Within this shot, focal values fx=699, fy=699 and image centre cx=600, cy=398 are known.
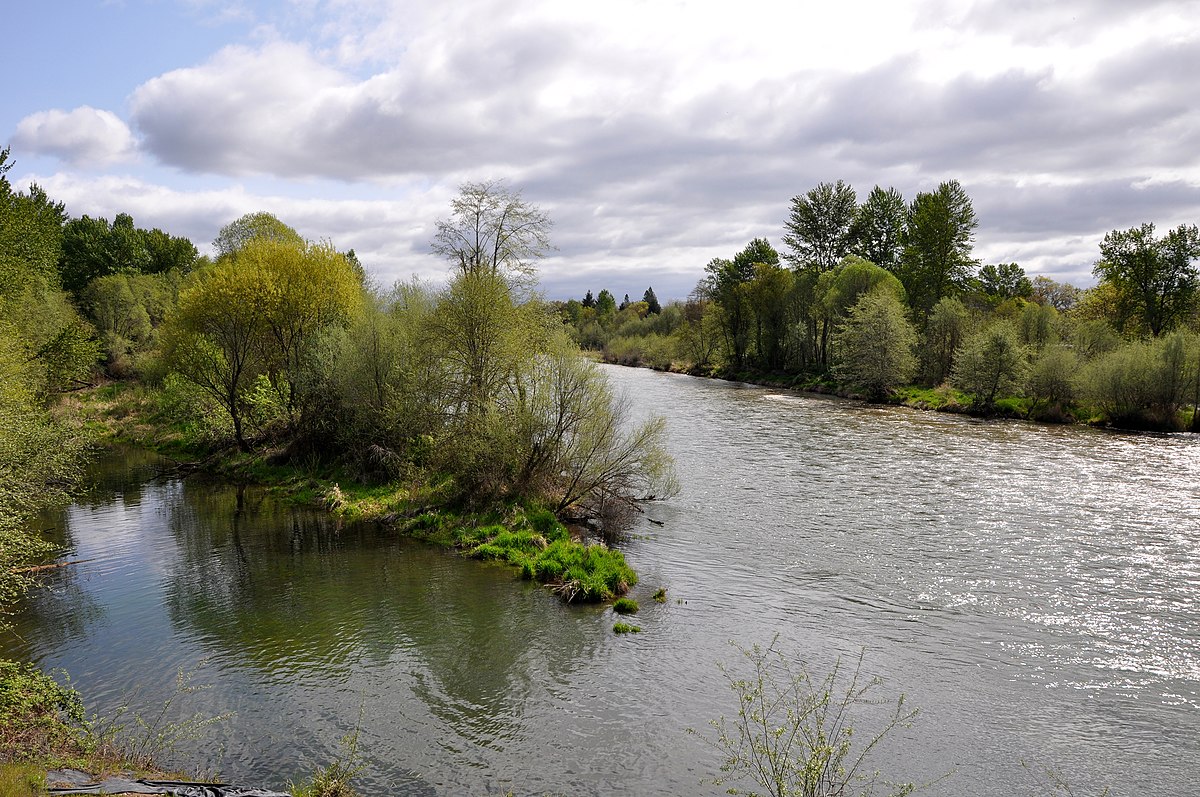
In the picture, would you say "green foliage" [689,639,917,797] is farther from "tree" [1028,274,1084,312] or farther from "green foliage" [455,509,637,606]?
"tree" [1028,274,1084,312]

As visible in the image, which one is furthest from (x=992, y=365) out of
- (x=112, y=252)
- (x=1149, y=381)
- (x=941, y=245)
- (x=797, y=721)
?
(x=112, y=252)

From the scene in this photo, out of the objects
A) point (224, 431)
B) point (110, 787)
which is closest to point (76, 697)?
point (110, 787)

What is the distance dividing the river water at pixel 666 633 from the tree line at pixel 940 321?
18.0m

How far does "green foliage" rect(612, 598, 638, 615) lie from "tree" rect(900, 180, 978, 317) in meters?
63.1

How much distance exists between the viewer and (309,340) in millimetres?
34781

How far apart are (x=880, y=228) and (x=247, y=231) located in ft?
238

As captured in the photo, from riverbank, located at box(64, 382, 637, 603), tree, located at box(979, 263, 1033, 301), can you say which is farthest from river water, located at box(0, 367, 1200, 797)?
tree, located at box(979, 263, 1033, 301)

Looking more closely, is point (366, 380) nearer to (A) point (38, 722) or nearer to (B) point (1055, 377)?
(A) point (38, 722)

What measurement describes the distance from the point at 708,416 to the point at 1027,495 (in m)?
25.0

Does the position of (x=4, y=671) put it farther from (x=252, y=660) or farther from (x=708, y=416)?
(x=708, y=416)

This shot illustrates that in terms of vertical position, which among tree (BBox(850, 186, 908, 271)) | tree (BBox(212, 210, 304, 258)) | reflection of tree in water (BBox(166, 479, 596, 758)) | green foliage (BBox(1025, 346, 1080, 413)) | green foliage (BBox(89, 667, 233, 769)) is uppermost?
tree (BBox(850, 186, 908, 271))

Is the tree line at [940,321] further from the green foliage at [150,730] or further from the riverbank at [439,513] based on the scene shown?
the green foliage at [150,730]

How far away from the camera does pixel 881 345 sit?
196 ft

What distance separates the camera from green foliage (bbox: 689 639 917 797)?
36.3 feet
